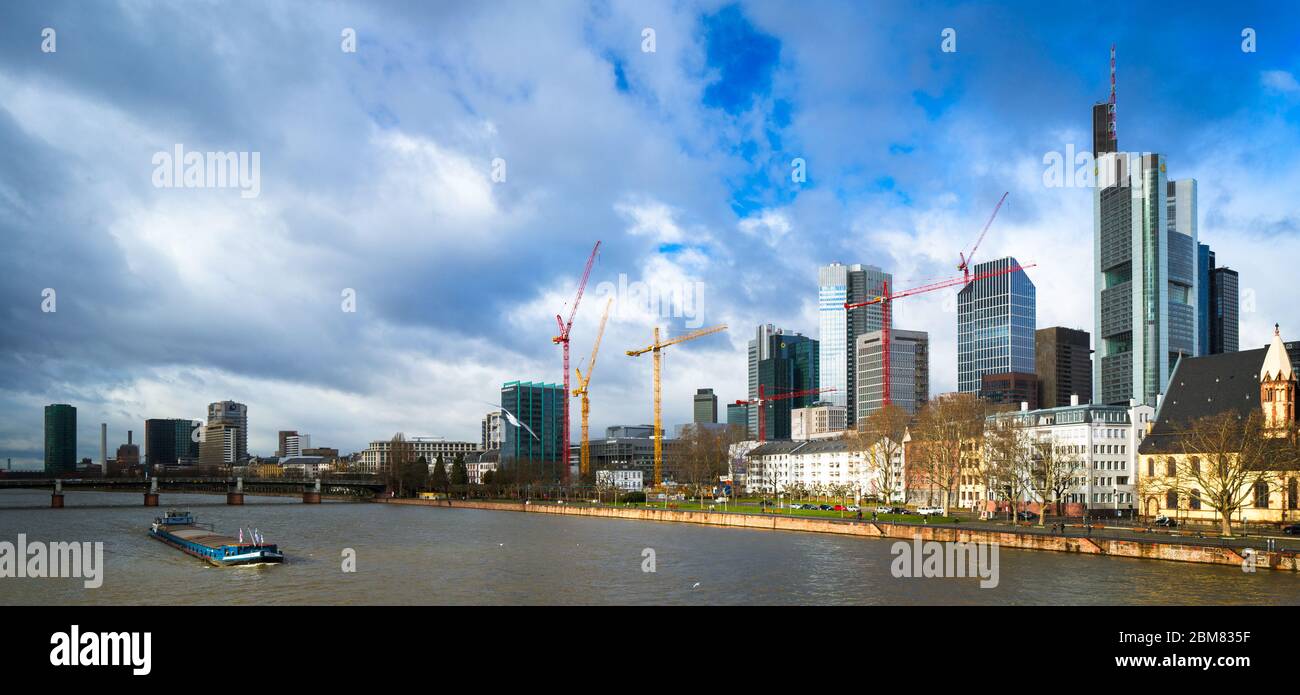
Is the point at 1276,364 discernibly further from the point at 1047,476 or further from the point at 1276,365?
the point at 1047,476

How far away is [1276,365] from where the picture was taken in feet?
294

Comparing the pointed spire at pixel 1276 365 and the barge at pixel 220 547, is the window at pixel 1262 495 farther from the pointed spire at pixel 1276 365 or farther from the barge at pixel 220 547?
the barge at pixel 220 547

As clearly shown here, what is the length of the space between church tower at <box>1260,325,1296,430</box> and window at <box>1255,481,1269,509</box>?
8461 mm

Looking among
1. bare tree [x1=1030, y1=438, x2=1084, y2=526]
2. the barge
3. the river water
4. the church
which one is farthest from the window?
the barge

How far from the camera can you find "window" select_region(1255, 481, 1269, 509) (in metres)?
81.4

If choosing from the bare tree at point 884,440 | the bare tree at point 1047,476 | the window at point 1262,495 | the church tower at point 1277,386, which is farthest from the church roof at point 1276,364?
the bare tree at point 884,440

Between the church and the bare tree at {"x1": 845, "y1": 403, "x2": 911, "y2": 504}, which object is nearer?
the church

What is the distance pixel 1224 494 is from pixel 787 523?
35715mm

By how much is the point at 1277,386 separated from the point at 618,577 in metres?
71.3

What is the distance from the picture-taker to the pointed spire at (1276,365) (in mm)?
89312

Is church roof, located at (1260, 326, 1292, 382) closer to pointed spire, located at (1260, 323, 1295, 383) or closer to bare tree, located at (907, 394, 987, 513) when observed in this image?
pointed spire, located at (1260, 323, 1295, 383)

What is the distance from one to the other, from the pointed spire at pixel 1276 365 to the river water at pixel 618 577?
43.2m
